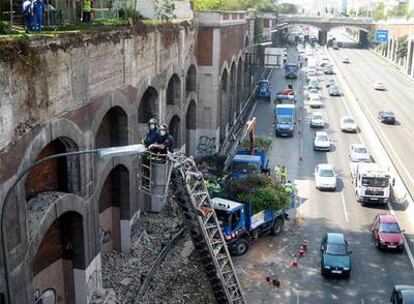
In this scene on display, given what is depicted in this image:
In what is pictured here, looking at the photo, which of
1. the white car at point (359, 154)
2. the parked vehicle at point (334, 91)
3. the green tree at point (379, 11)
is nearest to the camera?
the white car at point (359, 154)

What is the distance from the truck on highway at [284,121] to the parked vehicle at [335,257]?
25262 millimetres

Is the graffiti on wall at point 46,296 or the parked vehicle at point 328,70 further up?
the parked vehicle at point 328,70

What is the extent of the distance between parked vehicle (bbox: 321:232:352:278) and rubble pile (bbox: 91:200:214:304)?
5777 mm

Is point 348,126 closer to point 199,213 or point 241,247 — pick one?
point 241,247

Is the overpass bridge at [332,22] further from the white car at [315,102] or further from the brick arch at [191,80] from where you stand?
the brick arch at [191,80]

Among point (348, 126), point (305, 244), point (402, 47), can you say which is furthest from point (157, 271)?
point (402, 47)

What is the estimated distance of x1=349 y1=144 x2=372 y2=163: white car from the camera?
42719 mm

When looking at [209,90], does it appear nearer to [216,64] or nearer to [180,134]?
[216,64]

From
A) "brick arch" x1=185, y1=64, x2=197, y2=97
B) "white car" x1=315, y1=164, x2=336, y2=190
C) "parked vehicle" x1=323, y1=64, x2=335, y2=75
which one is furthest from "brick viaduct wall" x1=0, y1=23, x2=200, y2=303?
"parked vehicle" x1=323, y1=64, x2=335, y2=75

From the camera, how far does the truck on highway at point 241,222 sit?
26844mm

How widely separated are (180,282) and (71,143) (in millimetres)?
8415

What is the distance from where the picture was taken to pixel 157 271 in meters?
24.4

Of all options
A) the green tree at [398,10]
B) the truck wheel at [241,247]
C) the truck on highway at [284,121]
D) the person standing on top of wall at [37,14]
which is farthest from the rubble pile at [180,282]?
the green tree at [398,10]

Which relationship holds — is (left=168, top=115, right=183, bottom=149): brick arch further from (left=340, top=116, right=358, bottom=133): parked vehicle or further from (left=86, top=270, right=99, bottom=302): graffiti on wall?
(left=340, top=116, right=358, bottom=133): parked vehicle
